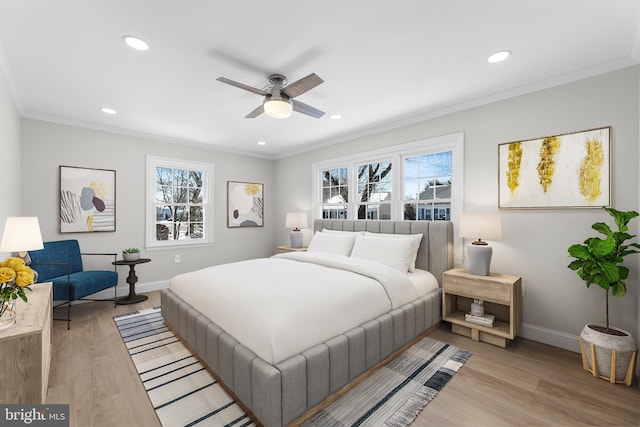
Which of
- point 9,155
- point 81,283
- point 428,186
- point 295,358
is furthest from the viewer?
point 428,186

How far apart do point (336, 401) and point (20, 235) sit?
2823 millimetres

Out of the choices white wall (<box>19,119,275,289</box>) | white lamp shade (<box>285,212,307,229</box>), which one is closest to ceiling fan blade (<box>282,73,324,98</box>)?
white lamp shade (<box>285,212,307,229</box>)

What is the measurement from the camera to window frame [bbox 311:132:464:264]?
3.39m

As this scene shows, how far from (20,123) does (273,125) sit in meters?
3.17

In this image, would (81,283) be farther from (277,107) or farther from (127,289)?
(277,107)

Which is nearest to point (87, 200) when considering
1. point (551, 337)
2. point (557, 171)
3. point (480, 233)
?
point (480, 233)

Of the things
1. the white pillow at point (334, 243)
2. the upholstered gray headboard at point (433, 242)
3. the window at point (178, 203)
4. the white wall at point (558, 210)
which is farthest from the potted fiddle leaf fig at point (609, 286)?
the window at point (178, 203)

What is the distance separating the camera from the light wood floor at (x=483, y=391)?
180 centimetres

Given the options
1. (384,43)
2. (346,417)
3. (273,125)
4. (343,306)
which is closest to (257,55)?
(384,43)

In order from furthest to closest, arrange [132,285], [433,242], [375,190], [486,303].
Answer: [375,190]
[132,285]
[433,242]
[486,303]

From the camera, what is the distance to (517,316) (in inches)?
108

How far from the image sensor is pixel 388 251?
3.31m

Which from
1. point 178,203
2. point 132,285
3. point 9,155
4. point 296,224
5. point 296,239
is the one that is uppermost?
point 9,155

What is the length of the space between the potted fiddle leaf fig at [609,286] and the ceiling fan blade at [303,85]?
2476 mm
